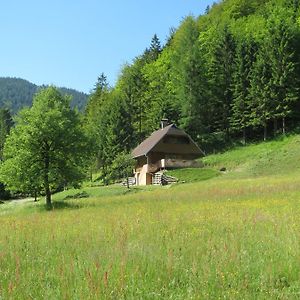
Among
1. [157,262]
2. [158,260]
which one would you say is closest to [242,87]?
[158,260]

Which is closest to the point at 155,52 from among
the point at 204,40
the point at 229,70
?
the point at 204,40

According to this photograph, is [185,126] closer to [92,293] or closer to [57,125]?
[57,125]

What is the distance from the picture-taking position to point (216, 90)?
74.8 m

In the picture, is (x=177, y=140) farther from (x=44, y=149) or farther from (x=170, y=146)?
(x=44, y=149)

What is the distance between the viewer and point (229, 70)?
250 ft

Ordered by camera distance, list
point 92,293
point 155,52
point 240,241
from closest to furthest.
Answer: point 92,293
point 240,241
point 155,52

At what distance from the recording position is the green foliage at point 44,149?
99.7ft

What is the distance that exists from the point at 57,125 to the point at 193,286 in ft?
Answer: 84.9

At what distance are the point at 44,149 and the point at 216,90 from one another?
159 feet

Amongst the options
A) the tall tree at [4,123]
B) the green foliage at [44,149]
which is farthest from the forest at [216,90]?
the tall tree at [4,123]

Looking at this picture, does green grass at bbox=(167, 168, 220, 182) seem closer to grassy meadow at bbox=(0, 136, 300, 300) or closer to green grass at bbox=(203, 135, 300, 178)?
green grass at bbox=(203, 135, 300, 178)

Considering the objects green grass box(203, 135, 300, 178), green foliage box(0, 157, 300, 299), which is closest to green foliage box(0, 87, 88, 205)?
Answer: green foliage box(0, 157, 300, 299)

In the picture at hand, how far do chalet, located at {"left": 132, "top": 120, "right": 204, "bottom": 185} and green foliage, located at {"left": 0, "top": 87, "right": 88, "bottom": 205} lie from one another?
27024 millimetres

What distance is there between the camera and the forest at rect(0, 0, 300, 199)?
213 ft
